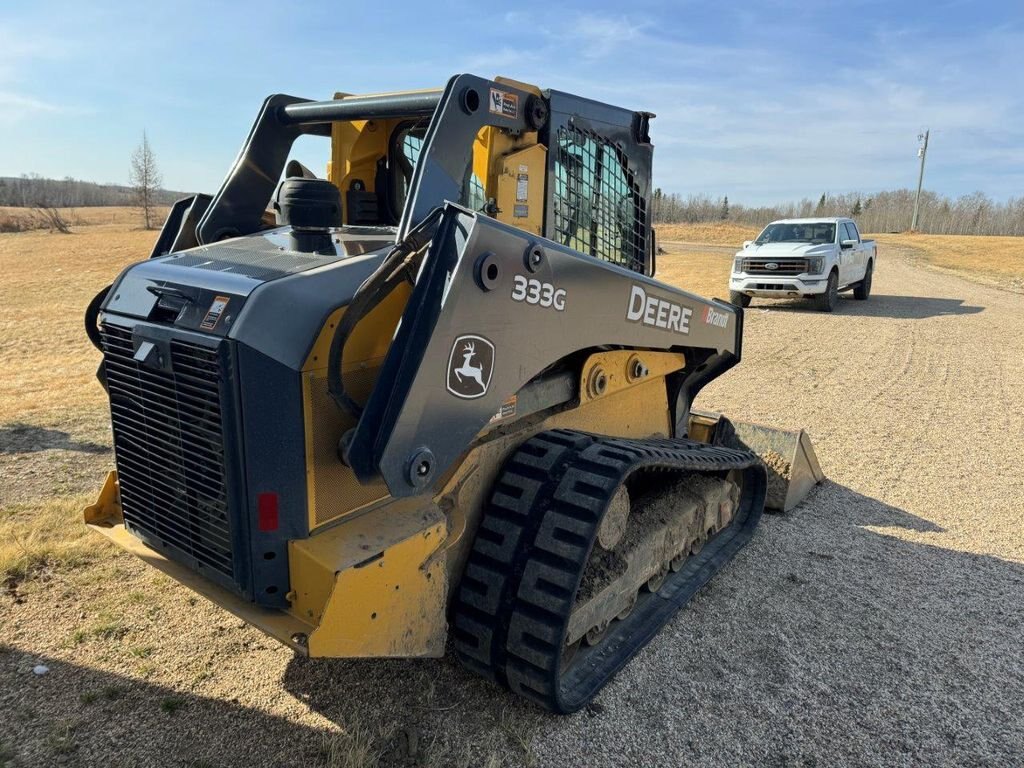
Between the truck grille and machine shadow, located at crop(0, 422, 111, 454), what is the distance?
41.7 feet

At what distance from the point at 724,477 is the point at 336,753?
9.39 feet

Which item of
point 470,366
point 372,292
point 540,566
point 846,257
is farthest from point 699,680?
point 846,257

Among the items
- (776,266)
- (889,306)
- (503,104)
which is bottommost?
(889,306)

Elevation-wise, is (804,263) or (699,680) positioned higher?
(804,263)

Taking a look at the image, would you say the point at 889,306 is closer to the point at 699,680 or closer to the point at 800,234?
the point at 800,234

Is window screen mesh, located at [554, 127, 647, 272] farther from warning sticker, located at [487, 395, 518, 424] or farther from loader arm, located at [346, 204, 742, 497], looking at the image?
warning sticker, located at [487, 395, 518, 424]

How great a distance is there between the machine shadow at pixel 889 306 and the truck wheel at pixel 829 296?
23 centimetres

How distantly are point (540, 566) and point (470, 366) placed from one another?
91cm

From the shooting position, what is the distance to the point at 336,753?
2.75 metres

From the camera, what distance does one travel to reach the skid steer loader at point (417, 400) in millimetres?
2383

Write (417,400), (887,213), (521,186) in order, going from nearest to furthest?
(417,400), (521,186), (887,213)

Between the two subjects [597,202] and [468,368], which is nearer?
[468,368]

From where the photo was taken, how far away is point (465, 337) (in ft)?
8.13

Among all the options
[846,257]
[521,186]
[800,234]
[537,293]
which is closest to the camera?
[537,293]
